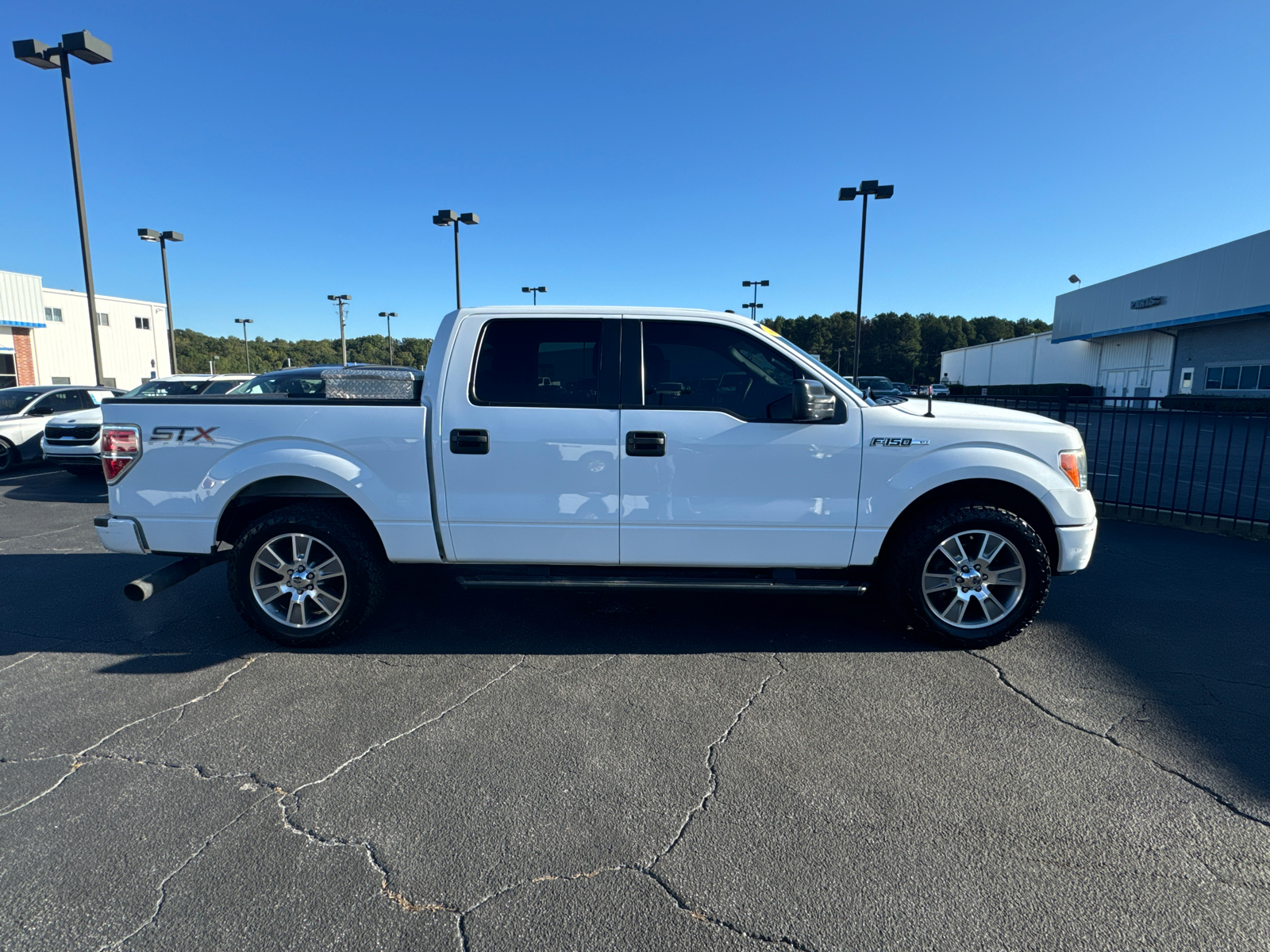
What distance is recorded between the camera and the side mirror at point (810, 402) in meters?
3.74

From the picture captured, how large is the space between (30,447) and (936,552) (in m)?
15.1

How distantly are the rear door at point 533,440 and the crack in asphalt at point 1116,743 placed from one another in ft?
7.56

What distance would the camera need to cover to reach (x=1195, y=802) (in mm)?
2652

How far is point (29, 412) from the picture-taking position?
12.1 m

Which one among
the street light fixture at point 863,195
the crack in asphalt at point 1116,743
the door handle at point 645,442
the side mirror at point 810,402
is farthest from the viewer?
the street light fixture at point 863,195

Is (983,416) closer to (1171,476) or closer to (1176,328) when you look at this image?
(1171,476)

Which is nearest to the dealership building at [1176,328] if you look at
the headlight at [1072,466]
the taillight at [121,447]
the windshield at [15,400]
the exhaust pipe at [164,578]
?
the headlight at [1072,466]

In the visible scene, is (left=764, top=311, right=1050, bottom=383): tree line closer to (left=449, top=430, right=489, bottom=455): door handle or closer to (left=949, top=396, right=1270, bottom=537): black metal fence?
(left=949, top=396, right=1270, bottom=537): black metal fence

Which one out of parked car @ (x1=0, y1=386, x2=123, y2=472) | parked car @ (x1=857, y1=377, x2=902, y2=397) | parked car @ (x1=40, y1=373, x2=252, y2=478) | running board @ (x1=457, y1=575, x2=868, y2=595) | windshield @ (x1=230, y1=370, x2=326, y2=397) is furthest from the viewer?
parked car @ (x1=0, y1=386, x2=123, y2=472)

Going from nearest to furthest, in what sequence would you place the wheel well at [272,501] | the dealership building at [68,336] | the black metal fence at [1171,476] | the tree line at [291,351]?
the wheel well at [272,501], the black metal fence at [1171,476], the dealership building at [68,336], the tree line at [291,351]

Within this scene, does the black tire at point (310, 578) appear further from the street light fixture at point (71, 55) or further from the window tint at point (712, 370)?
the street light fixture at point (71, 55)

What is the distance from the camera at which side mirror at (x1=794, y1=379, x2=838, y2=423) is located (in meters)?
3.74

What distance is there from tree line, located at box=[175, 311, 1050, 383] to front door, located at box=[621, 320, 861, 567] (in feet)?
313

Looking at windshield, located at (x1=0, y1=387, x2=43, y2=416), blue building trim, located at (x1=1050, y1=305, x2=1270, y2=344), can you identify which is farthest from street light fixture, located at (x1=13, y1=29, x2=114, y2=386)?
blue building trim, located at (x1=1050, y1=305, x2=1270, y2=344)
